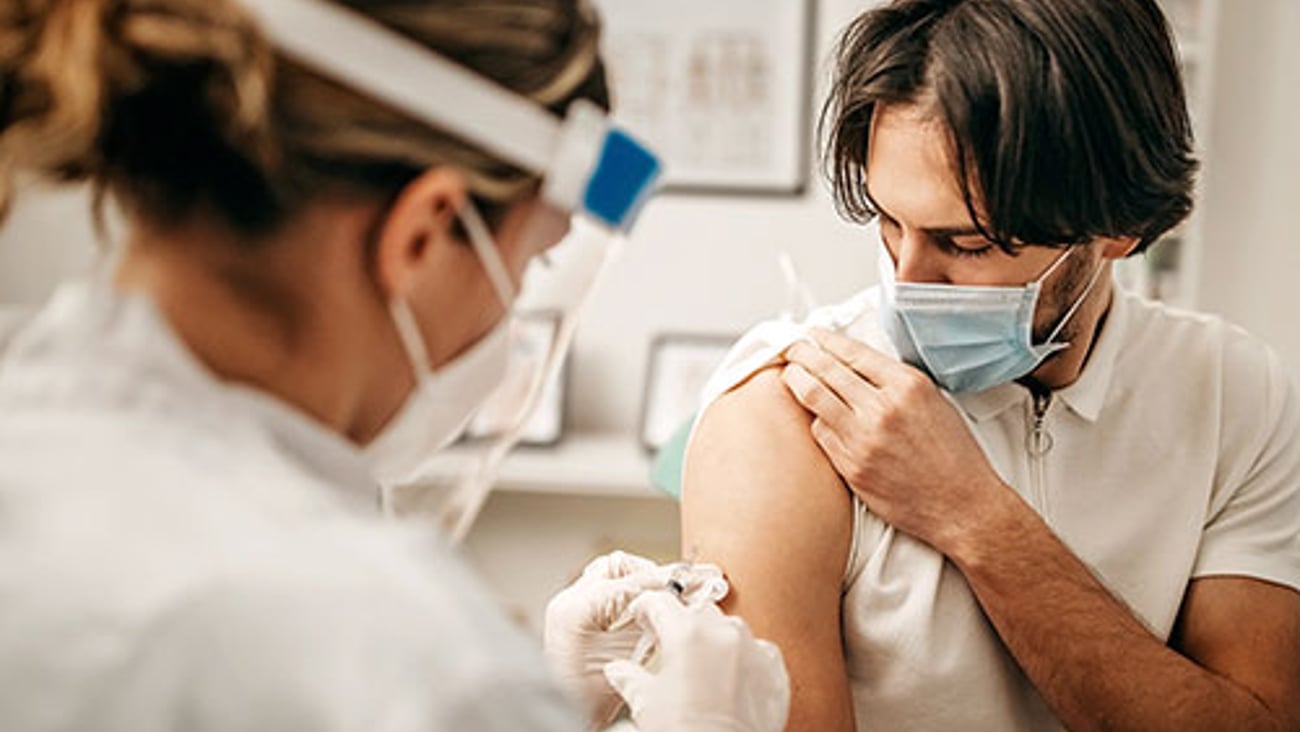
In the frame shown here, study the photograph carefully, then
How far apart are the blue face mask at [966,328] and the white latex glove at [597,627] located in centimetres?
36

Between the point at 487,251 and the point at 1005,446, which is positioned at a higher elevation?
the point at 487,251

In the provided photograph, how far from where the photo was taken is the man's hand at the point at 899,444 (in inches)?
58.1

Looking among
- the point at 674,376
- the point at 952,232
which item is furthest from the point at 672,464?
the point at 674,376

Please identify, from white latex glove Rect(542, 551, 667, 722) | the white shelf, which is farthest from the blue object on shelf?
the white shelf

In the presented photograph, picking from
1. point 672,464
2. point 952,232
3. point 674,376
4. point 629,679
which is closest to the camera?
point 629,679

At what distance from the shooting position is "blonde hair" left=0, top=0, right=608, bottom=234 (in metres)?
0.82

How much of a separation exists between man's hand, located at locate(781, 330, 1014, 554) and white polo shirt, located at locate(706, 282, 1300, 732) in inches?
1.5

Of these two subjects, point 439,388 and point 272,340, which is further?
point 439,388

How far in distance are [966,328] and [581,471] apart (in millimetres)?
1835

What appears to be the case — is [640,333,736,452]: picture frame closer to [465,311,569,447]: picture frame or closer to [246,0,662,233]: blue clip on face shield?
[465,311,569,447]: picture frame

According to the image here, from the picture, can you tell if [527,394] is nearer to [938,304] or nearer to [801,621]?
[801,621]

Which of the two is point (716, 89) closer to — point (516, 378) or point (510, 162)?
point (516, 378)

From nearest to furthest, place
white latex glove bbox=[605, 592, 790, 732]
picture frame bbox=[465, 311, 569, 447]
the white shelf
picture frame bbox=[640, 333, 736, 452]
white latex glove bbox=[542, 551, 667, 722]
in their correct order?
picture frame bbox=[465, 311, 569, 447] < white latex glove bbox=[605, 592, 790, 732] < white latex glove bbox=[542, 551, 667, 722] < the white shelf < picture frame bbox=[640, 333, 736, 452]

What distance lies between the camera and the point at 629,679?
1.29m
